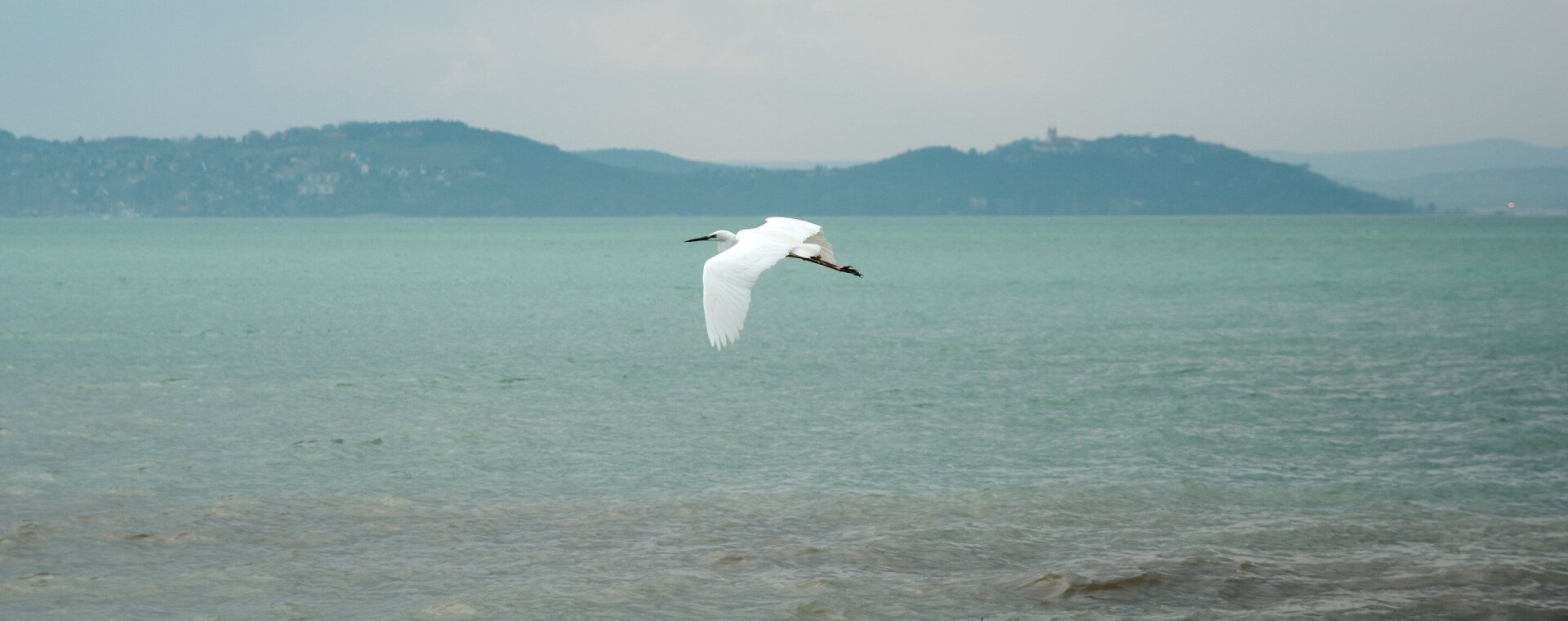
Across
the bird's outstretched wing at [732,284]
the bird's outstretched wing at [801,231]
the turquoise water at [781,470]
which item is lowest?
the turquoise water at [781,470]

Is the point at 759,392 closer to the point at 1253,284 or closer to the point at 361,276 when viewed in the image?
the point at 1253,284

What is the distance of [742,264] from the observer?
10961 millimetres

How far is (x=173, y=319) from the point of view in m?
45.1

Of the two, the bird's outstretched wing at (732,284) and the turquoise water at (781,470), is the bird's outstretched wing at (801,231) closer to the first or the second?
the bird's outstretched wing at (732,284)

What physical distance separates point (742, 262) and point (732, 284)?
427 millimetres

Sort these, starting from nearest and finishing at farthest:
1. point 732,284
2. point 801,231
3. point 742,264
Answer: point 732,284
point 742,264
point 801,231

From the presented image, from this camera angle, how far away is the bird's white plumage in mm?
10086

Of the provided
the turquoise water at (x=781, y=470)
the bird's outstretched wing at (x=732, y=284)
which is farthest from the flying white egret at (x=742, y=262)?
the turquoise water at (x=781, y=470)

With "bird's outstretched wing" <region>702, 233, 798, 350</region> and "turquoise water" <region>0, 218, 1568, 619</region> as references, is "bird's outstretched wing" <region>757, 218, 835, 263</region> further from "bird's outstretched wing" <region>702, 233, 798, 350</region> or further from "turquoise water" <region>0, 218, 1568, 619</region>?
"turquoise water" <region>0, 218, 1568, 619</region>

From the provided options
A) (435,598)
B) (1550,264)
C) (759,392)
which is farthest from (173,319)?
(1550,264)

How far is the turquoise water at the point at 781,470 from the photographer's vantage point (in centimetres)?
1217

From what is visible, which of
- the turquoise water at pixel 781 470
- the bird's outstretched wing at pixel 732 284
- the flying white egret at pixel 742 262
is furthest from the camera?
the turquoise water at pixel 781 470

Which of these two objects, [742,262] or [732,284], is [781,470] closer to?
[742,262]

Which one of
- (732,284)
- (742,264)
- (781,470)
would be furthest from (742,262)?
(781,470)
